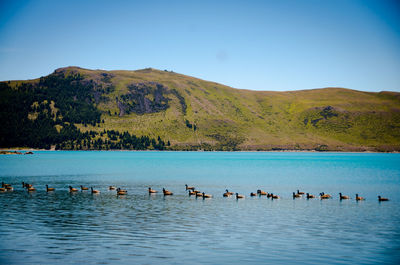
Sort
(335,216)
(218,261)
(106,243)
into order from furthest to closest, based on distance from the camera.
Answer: (335,216) < (106,243) < (218,261)

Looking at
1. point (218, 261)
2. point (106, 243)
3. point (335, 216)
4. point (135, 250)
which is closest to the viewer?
point (218, 261)

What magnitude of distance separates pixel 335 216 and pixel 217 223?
13.7 meters

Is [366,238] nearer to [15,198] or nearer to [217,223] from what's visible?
[217,223]

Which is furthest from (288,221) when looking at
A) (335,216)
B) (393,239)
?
(393,239)

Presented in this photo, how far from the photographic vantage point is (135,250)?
83.2ft

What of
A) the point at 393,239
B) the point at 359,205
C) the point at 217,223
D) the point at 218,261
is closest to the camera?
the point at 218,261

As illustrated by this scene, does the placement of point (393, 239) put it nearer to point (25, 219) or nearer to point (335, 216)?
point (335, 216)

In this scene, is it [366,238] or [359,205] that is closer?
[366,238]

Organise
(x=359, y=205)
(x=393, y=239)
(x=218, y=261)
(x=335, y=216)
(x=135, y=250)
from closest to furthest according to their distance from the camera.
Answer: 1. (x=218, y=261)
2. (x=135, y=250)
3. (x=393, y=239)
4. (x=335, y=216)
5. (x=359, y=205)

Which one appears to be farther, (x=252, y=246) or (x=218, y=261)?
(x=252, y=246)

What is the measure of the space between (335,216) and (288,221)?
676 cm

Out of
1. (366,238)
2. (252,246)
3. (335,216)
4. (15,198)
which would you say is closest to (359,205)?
(335,216)

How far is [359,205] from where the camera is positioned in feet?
158

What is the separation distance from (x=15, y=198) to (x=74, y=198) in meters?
7.67
